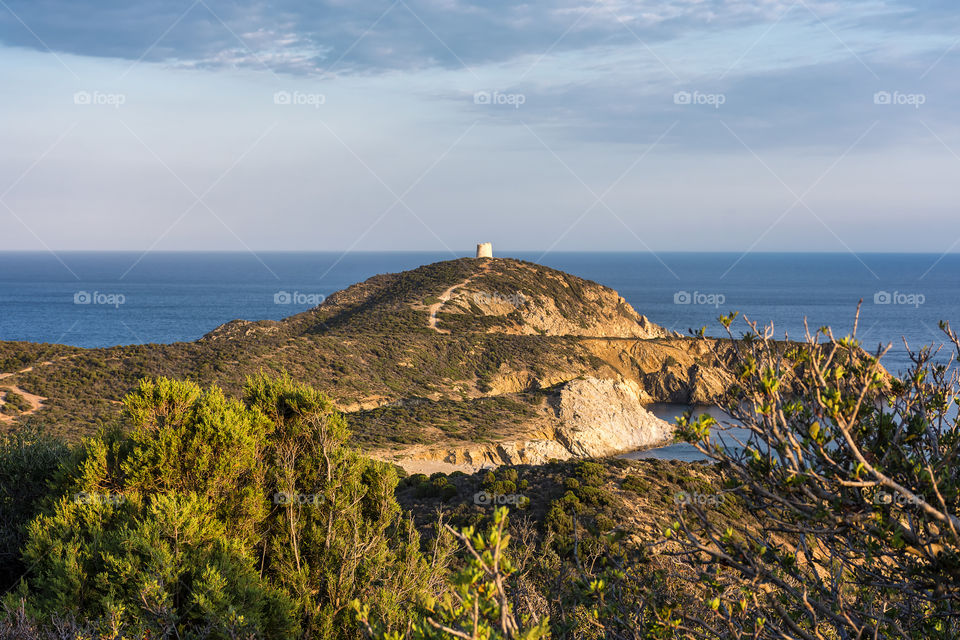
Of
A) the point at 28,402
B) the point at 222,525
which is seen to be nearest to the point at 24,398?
the point at 28,402

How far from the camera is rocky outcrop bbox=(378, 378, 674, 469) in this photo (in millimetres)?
37438

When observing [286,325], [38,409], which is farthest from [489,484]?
[286,325]

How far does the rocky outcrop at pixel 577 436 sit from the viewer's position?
3744cm

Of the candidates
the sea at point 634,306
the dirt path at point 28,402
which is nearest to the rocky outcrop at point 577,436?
the sea at point 634,306

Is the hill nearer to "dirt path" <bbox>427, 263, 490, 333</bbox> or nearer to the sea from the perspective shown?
"dirt path" <bbox>427, 263, 490, 333</bbox>

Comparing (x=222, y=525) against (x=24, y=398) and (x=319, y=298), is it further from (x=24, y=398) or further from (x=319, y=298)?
(x=319, y=298)

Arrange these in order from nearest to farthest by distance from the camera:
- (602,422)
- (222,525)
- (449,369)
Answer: (222,525) → (602,422) → (449,369)

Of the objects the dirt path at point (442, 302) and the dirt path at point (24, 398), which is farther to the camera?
the dirt path at point (442, 302)

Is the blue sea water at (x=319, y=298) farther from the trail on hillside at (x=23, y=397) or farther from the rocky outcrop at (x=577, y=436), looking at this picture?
the trail on hillside at (x=23, y=397)

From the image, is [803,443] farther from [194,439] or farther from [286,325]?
[286,325]

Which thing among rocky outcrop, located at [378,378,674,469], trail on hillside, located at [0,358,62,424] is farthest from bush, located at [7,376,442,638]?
trail on hillside, located at [0,358,62,424]

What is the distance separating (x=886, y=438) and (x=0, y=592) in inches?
472

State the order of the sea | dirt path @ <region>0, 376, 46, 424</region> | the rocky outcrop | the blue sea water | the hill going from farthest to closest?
the blue sea water, the sea, the hill, the rocky outcrop, dirt path @ <region>0, 376, 46, 424</region>

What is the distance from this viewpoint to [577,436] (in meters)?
Result: 44.4
